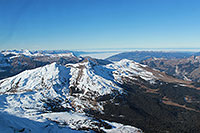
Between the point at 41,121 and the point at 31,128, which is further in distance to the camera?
the point at 41,121

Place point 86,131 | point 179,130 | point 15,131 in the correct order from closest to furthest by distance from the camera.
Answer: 1. point 15,131
2. point 86,131
3. point 179,130

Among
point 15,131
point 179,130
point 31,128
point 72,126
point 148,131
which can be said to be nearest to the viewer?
point 15,131

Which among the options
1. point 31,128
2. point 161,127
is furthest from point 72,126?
point 161,127

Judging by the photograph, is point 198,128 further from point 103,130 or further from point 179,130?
point 103,130

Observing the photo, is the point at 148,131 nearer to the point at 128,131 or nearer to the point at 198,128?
the point at 128,131

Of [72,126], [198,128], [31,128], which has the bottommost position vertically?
[198,128]

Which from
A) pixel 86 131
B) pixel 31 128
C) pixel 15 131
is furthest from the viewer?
pixel 86 131

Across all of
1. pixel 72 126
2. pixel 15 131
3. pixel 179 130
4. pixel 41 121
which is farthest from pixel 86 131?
pixel 179 130

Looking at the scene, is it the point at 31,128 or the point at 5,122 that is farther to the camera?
the point at 31,128

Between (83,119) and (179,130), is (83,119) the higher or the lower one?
the higher one
